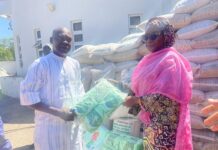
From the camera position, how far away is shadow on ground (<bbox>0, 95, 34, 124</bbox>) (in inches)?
329

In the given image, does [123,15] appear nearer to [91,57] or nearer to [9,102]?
[91,57]

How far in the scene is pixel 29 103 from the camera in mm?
2428

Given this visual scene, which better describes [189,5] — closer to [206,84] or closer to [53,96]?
[206,84]

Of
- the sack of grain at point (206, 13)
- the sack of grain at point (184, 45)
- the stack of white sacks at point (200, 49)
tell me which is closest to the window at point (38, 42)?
the stack of white sacks at point (200, 49)

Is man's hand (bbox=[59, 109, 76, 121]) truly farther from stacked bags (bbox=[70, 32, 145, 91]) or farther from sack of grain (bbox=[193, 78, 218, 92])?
stacked bags (bbox=[70, 32, 145, 91])

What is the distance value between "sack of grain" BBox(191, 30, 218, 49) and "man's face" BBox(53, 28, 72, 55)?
4.56 ft

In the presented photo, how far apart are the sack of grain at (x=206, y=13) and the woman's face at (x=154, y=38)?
1.41 meters

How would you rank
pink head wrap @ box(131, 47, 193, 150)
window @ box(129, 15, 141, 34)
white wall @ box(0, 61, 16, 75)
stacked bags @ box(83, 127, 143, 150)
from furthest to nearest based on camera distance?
white wall @ box(0, 61, 16, 75) → window @ box(129, 15, 141, 34) → stacked bags @ box(83, 127, 143, 150) → pink head wrap @ box(131, 47, 193, 150)

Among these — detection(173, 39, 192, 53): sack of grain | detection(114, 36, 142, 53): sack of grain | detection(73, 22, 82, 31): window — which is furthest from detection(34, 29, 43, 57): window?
detection(173, 39, 192, 53): sack of grain

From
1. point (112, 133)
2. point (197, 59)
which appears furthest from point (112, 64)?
point (197, 59)

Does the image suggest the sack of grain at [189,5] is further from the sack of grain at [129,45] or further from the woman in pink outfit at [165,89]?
the woman in pink outfit at [165,89]

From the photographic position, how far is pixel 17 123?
26.2ft

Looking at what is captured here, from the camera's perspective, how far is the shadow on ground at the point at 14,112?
836 cm

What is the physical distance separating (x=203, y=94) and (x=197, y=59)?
354 mm
